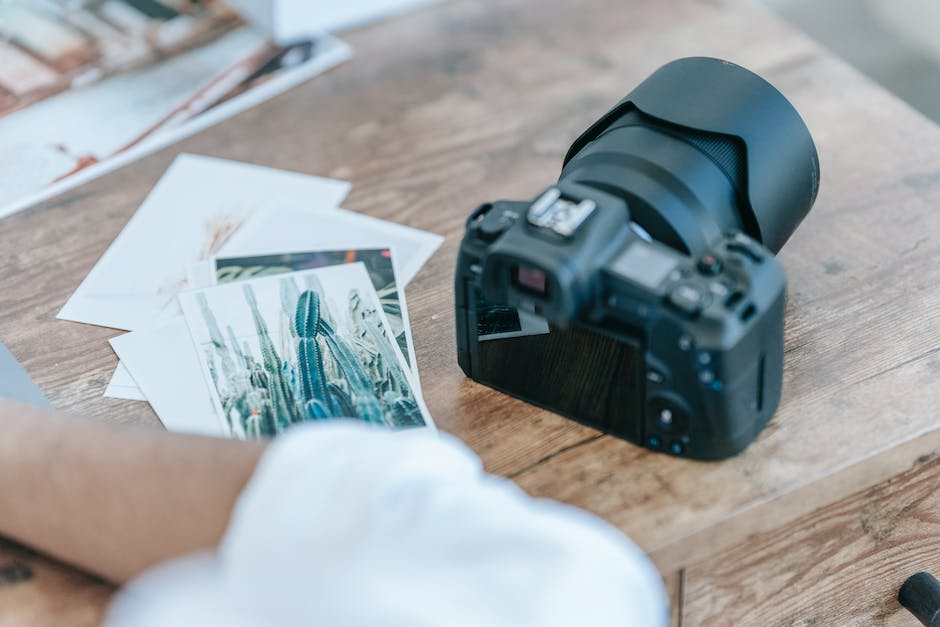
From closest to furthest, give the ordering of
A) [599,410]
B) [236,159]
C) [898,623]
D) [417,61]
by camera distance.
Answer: [599,410], [898,623], [236,159], [417,61]

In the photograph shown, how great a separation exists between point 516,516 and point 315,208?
490 millimetres

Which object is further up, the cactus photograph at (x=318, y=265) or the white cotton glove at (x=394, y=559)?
the white cotton glove at (x=394, y=559)

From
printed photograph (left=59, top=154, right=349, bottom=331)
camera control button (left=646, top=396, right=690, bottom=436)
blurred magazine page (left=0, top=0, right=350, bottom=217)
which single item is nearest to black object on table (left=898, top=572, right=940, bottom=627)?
camera control button (left=646, top=396, right=690, bottom=436)

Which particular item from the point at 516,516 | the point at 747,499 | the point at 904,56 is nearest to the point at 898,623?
the point at 747,499

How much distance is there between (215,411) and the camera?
2.28 ft

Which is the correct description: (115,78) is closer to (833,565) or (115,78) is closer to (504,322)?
(504,322)

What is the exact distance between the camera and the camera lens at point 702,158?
641 millimetres

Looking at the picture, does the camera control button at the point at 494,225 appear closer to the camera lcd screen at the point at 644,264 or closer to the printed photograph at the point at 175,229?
the camera lcd screen at the point at 644,264

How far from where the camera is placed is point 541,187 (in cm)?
88

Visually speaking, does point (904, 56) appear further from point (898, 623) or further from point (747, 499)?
point (747, 499)

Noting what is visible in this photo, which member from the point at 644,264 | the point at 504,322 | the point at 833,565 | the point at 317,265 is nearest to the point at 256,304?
the point at 317,265

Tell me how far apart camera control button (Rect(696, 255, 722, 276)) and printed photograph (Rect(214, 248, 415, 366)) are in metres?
0.26

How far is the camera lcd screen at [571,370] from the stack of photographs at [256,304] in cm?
6

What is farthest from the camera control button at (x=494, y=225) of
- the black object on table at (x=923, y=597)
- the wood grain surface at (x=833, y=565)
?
the black object on table at (x=923, y=597)
